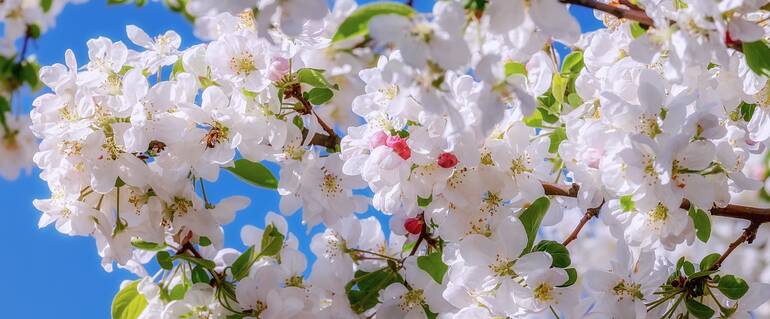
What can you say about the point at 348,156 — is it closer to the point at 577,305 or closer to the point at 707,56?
the point at 577,305

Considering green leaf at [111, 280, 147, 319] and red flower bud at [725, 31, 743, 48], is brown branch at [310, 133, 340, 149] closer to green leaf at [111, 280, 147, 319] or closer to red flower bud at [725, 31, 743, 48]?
green leaf at [111, 280, 147, 319]

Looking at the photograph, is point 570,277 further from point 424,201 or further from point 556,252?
point 424,201

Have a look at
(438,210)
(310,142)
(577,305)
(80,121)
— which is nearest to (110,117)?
(80,121)

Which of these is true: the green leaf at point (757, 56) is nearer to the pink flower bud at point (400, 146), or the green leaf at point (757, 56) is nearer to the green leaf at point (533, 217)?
the green leaf at point (533, 217)

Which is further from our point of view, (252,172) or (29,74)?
(29,74)

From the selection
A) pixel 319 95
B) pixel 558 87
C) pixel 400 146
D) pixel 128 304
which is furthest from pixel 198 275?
pixel 558 87

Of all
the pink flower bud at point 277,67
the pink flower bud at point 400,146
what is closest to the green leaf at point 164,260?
the pink flower bud at point 277,67

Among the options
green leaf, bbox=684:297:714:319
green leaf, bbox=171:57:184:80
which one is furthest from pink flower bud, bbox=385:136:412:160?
green leaf, bbox=684:297:714:319
